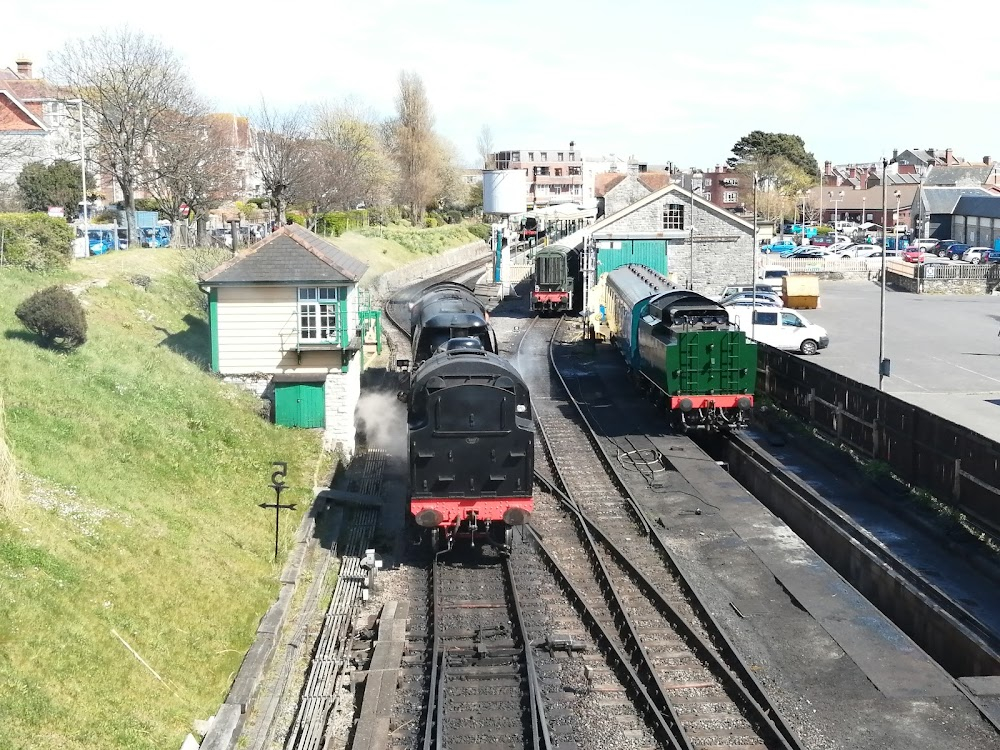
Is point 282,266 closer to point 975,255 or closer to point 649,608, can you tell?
point 649,608

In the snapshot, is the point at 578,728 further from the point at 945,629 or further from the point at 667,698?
the point at 945,629

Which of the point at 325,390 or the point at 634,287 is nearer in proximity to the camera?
the point at 325,390

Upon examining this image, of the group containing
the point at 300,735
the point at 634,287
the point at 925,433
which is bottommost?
the point at 300,735

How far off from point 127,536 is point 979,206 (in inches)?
3306

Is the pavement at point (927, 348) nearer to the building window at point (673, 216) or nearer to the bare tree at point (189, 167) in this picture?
the building window at point (673, 216)

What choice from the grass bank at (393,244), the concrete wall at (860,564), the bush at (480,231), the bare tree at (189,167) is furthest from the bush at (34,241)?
the bush at (480,231)

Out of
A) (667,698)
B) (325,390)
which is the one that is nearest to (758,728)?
(667,698)

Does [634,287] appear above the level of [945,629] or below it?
above

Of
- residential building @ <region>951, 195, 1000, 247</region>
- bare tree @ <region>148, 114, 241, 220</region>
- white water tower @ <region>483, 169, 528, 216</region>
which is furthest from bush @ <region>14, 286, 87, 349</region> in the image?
residential building @ <region>951, 195, 1000, 247</region>

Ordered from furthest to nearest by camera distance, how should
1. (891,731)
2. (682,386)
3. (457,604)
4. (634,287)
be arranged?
(634,287) → (682,386) → (457,604) → (891,731)

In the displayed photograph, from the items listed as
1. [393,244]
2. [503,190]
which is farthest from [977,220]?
[393,244]

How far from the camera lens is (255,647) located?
13.0 metres

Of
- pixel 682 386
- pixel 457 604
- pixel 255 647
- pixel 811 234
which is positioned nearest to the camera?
pixel 255 647

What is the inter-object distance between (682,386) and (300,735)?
47.4ft
